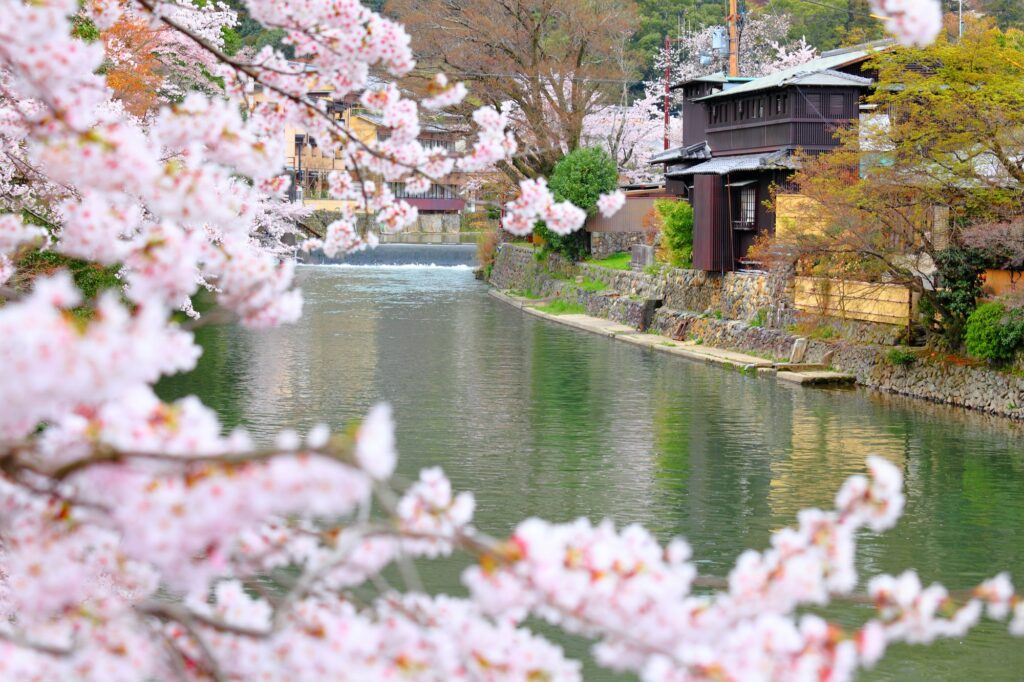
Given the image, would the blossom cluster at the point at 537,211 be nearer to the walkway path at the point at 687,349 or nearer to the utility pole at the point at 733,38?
the walkway path at the point at 687,349

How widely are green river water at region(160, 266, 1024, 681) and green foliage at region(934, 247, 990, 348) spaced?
1.39m

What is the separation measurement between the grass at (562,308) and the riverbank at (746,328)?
4.7 inches

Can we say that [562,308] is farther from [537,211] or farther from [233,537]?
[233,537]

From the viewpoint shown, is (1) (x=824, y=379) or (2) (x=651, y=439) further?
(1) (x=824, y=379)

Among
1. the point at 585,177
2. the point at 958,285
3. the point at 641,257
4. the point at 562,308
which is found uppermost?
the point at 585,177

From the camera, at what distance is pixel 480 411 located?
18.5m

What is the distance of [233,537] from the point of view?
2.69 meters

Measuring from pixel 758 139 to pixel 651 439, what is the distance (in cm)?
1215

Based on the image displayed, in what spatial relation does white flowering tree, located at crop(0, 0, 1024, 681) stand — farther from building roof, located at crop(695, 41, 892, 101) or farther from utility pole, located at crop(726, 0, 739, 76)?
utility pole, located at crop(726, 0, 739, 76)

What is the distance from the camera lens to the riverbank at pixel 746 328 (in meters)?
18.8

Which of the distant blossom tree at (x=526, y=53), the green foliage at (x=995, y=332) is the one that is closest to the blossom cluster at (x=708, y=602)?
the green foliage at (x=995, y=332)

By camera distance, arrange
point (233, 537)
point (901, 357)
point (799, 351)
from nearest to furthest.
Answer: 1. point (233, 537)
2. point (901, 357)
3. point (799, 351)

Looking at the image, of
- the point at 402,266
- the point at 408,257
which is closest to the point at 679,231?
the point at 402,266

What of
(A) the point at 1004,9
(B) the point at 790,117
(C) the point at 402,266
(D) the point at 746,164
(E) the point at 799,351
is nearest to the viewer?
(E) the point at 799,351
